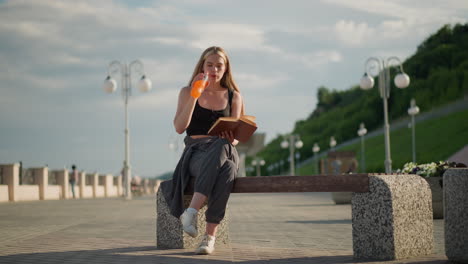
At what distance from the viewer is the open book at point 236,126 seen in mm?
5627

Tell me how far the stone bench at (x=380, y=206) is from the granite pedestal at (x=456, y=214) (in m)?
0.39

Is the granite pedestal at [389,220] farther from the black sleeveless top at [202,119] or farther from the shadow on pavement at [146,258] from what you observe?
the black sleeveless top at [202,119]

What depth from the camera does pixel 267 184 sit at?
5602 mm

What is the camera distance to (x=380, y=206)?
527cm

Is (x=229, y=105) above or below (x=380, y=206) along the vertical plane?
above

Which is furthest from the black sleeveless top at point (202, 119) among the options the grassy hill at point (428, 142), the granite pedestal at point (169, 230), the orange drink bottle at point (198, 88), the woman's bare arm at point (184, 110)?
the grassy hill at point (428, 142)

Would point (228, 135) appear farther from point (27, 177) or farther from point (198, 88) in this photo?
point (27, 177)

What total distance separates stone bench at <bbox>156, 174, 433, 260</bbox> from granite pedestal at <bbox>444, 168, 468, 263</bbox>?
1.28 feet

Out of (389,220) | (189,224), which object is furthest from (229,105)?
(389,220)

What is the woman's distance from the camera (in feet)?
18.1

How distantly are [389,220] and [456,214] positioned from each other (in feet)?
1.84

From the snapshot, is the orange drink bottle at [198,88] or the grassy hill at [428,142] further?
the grassy hill at [428,142]

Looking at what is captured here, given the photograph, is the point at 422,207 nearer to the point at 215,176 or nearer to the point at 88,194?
the point at 215,176

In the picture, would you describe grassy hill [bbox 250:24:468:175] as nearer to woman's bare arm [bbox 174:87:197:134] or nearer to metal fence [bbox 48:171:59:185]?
metal fence [bbox 48:171:59:185]
